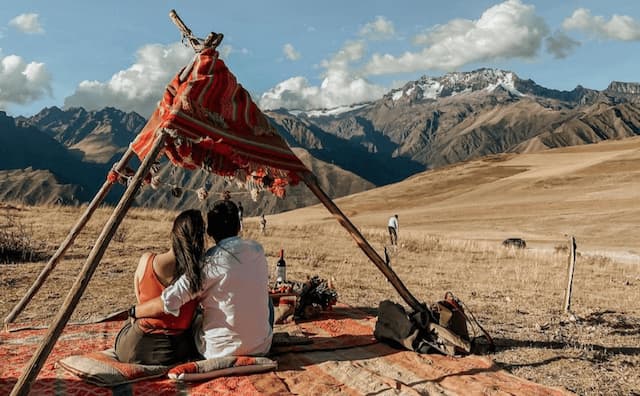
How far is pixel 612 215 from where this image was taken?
53.3 metres

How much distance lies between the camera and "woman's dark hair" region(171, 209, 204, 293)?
611 centimetres

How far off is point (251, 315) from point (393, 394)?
1.89 meters

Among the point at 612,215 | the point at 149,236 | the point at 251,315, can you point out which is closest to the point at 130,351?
the point at 251,315

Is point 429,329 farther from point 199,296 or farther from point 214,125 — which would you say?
point 214,125

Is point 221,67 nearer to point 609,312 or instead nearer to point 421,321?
point 421,321

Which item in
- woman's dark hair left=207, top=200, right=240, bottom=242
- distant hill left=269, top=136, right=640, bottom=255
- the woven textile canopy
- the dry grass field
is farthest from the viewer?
distant hill left=269, top=136, right=640, bottom=255

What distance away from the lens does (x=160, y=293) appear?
21.0 feet

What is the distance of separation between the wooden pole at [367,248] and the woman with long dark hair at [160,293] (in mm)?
2997

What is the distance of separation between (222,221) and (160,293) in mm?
1091

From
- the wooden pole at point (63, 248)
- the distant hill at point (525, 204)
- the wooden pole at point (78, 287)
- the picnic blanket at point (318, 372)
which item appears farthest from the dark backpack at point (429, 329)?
the distant hill at point (525, 204)

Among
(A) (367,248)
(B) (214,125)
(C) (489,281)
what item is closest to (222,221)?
(B) (214,125)

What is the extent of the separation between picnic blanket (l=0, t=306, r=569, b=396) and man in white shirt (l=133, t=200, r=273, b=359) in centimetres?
48

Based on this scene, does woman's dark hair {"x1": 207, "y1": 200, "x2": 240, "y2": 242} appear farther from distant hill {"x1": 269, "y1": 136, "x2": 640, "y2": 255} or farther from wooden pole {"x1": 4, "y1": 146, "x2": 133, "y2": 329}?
distant hill {"x1": 269, "y1": 136, "x2": 640, "y2": 255}

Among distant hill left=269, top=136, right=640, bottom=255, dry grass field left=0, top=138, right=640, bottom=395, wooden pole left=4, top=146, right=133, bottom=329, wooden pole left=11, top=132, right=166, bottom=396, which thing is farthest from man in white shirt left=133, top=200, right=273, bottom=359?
distant hill left=269, top=136, right=640, bottom=255
